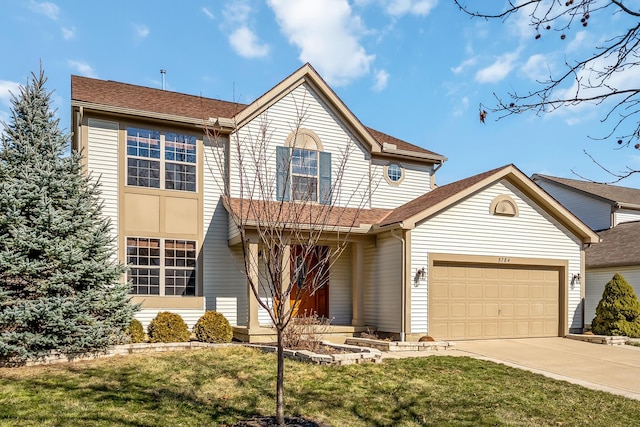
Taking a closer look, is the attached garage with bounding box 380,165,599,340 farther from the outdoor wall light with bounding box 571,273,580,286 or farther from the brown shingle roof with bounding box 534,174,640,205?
the brown shingle roof with bounding box 534,174,640,205

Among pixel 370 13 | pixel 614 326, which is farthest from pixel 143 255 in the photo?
pixel 614 326

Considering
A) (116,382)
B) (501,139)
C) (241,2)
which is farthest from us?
(241,2)

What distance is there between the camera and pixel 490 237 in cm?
1527

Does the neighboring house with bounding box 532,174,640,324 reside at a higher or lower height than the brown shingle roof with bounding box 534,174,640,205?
lower

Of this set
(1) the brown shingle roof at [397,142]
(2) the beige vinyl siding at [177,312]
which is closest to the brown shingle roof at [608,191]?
(1) the brown shingle roof at [397,142]

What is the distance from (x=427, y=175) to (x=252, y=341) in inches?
341

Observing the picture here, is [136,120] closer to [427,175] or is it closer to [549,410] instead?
[427,175]

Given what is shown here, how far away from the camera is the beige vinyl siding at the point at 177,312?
44.3 feet

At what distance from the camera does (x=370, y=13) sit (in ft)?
25.2

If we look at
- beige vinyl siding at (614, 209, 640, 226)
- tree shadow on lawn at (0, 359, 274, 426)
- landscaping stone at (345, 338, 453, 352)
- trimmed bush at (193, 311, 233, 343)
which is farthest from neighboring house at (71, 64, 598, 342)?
beige vinyl siding at (614, 209, 640, 226)

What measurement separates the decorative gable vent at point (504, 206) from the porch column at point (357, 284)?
4.10m

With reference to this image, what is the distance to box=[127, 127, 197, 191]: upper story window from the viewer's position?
13.9 m

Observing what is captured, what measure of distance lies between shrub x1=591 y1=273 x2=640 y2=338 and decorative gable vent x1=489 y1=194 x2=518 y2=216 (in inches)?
175

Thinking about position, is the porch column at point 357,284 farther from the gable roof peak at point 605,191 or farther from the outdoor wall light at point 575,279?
the gable roof peak at point 605,191
